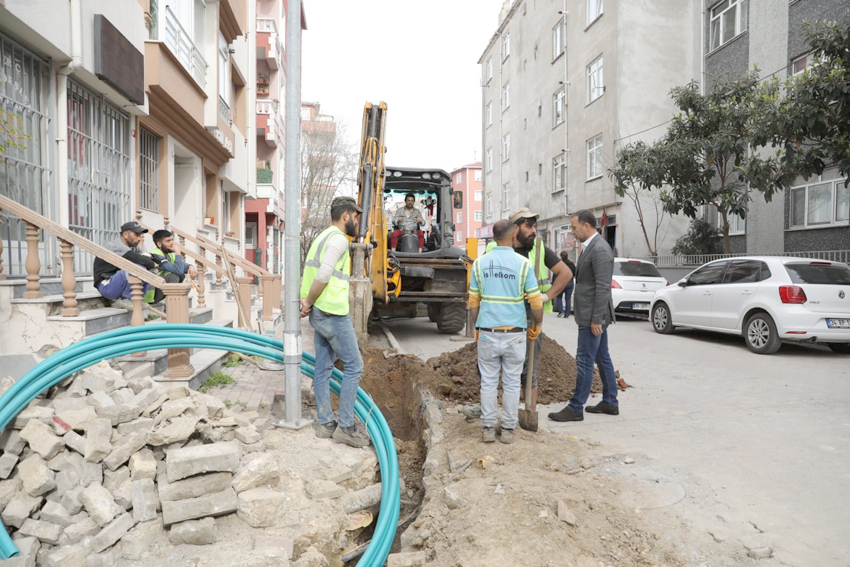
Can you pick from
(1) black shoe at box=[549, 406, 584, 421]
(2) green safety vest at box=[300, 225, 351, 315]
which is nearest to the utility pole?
(2) green safety vest at box=[300, 225, 351, 315]

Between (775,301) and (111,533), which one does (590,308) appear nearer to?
(111,533)

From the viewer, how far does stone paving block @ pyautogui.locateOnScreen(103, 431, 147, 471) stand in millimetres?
3740

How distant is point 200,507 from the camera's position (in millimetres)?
3539

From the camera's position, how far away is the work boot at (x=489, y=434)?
4668 millimetres

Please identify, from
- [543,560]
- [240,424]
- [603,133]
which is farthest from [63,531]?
[603,133]

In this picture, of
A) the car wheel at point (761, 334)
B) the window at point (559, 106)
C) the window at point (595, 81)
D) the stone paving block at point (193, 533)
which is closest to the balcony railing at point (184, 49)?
the stone paving block at point (193, 533)

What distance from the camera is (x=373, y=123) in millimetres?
10148

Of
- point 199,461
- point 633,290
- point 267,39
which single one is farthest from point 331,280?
point 267,39

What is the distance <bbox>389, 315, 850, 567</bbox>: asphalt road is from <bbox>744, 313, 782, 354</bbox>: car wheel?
0.16 metres

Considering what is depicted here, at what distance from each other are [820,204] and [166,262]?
14495 mm

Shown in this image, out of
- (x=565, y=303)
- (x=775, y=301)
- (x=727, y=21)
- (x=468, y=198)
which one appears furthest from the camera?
(x=468, y=198)

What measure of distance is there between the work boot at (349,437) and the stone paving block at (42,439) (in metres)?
1.92

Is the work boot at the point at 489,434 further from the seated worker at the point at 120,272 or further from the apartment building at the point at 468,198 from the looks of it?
the apartment building at the point at 468,198

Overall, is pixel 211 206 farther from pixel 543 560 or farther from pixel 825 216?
pixel 825 216
